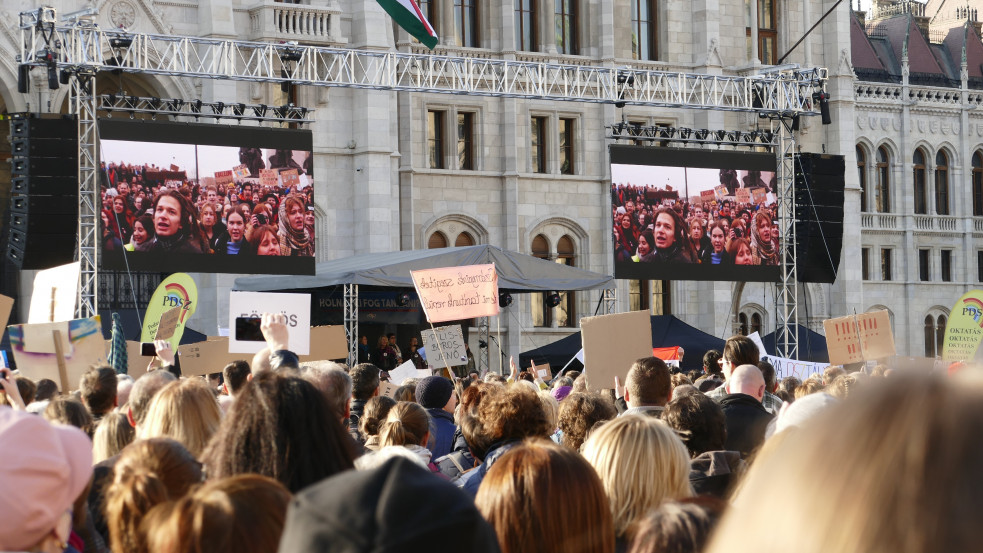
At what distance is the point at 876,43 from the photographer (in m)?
47.8

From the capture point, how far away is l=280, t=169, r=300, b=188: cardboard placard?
2261 cm

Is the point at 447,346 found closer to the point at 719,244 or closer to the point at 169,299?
the point at 169,299

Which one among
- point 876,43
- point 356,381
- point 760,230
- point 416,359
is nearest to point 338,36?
point 416,359

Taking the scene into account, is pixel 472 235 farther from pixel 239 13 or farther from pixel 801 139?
pixel 801 139

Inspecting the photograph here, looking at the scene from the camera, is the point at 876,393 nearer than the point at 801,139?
Yes

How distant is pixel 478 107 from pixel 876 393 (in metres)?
31.2

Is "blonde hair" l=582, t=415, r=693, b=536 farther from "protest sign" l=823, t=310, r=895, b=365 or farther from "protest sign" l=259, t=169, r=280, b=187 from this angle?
"protest sign" l=259, t=169, r=280, b=187

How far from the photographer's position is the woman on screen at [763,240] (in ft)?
87.6

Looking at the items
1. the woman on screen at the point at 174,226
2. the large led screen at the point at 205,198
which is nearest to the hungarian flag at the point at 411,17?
the large led screen at the point at 205,198

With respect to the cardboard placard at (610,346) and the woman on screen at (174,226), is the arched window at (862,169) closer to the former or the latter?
the woman on screen at (174,226)

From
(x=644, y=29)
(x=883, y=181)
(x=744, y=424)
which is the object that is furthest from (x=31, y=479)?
(x=883, y=181)

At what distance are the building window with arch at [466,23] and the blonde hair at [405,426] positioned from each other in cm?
2633

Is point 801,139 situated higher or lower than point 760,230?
Result: higher

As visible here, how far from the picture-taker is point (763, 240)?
26.8m
